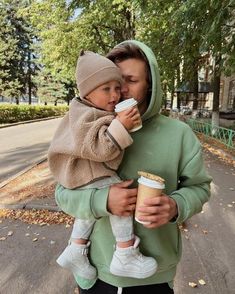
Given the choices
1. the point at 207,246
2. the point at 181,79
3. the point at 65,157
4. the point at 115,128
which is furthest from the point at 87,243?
the point at 181,79

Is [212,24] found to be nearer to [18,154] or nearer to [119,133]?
[119,133]

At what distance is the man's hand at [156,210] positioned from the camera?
4.48 ft

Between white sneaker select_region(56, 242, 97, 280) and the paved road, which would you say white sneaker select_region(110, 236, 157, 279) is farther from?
the paved road

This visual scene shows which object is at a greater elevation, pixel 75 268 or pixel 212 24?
pixel 212 24

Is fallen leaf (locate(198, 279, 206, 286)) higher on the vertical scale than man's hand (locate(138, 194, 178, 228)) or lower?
lower

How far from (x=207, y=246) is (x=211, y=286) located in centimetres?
98

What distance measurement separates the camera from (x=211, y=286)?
11.9ft

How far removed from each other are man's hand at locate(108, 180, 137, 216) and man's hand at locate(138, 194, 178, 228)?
88mm

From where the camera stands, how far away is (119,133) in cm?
143

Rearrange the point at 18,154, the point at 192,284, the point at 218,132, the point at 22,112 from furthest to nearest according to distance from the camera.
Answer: the point at 22,112 < the point at 218,132 < the point at 18,154 < the point at 192,284

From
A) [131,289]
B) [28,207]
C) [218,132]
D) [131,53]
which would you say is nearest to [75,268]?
[131,289]

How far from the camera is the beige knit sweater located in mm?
1439

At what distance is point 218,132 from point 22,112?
18710 mm

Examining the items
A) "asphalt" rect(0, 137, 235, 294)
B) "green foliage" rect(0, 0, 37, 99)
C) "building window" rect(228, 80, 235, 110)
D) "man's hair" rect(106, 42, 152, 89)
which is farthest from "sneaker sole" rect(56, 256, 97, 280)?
"green foliage" rect(0, 0, 37, 99)
